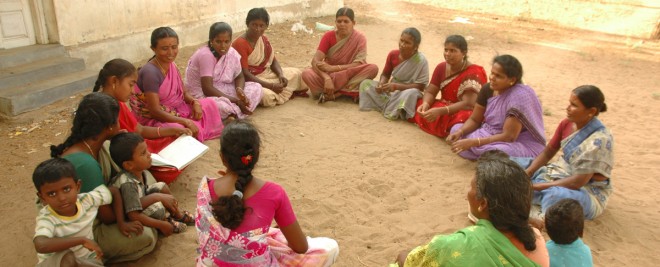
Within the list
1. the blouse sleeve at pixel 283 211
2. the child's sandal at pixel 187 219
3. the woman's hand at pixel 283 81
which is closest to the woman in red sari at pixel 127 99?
the child's sandal at pixel 187 219

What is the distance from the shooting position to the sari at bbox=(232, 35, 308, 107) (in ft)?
19.6

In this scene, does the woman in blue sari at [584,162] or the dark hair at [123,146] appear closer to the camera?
the dark hair at [123,146]

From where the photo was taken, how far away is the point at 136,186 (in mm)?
3178

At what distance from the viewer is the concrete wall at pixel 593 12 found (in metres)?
Answer: 10.9

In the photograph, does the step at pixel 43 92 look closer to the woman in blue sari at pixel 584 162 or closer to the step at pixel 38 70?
the step at pixel 38 70

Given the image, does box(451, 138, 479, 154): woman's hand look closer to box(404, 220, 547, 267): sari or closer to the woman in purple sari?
the woman in purple sari

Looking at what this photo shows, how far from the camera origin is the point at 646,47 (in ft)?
33.9

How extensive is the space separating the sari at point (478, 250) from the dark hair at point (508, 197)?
55mm

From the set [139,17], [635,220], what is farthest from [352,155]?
[139,17]

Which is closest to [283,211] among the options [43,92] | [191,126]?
[191,126]

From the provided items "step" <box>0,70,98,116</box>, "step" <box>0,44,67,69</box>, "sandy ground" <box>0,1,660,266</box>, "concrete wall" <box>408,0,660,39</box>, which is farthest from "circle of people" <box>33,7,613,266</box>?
"concrete wall" <box>408,0,660,39</box>

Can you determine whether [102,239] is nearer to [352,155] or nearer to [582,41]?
[352,155]

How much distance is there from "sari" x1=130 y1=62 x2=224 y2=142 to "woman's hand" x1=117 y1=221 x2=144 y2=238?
1507 mm

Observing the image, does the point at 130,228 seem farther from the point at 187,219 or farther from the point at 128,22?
the point at 128,22
